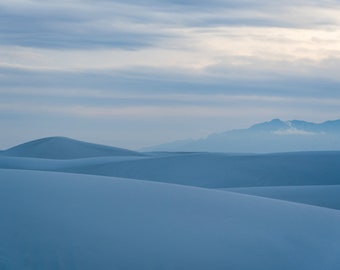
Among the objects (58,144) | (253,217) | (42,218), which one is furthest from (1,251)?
(58,144)

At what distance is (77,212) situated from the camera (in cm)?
1139

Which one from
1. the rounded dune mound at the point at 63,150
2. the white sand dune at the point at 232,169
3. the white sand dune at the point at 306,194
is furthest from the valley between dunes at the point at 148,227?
the rounded dune mound at the point at 63,150

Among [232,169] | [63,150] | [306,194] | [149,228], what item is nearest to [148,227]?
[149,228]

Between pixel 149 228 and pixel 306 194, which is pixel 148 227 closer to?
pixel 149 228

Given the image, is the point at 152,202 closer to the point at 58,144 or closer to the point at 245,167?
the point at 245,167

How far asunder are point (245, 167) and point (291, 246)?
2130cm

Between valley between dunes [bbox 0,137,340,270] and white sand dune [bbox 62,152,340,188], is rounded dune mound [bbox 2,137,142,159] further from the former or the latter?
valley between dunes [bbox 0,137,340,270]

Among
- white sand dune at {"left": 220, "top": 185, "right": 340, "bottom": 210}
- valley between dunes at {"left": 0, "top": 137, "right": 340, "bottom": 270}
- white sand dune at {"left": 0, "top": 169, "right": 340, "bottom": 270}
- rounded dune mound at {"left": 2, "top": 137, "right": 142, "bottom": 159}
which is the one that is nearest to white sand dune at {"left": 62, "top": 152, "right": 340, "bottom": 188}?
white sand dune at {"left": 220, "top": 185, "right": 340, "bottom": 210}

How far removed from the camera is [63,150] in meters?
51.6

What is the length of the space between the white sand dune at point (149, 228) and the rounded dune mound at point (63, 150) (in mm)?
36799

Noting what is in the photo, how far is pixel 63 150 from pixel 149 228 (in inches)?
1619

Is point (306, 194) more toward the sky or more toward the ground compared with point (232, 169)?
more toward the ground

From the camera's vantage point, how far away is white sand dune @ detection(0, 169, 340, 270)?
9.80 metres

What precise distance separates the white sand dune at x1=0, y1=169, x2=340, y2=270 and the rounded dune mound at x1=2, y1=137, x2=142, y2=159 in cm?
3680
